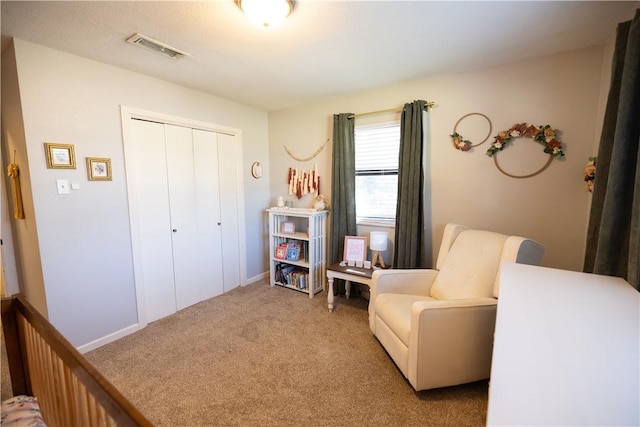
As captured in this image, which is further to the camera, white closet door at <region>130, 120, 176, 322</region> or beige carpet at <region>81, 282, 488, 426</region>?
white closet door at <region>130, 120, 176, 322</region>

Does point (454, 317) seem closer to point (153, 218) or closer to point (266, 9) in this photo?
point (266, 9)

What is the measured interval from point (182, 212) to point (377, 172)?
216 centimetres

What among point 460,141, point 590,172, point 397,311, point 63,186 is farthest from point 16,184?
point 590,172

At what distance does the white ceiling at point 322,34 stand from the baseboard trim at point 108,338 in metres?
2.27

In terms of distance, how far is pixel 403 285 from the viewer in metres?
2.24

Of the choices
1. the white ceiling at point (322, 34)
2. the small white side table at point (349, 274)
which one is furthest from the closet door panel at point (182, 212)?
the small white side table at point (349, 274)

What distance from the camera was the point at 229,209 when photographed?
10.8 feet

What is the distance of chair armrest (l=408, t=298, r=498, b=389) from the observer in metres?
1.58

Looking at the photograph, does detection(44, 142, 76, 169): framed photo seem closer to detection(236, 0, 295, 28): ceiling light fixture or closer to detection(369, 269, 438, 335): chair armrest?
detection(236, 0, 295, 28): ceiling light fixture

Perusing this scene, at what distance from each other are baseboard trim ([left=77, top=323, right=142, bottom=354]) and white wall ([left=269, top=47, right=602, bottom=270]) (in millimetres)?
2966

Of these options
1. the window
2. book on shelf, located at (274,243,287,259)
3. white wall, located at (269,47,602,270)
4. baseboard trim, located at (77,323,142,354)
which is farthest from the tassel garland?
baseboard trim, located at (77,323,142,354)

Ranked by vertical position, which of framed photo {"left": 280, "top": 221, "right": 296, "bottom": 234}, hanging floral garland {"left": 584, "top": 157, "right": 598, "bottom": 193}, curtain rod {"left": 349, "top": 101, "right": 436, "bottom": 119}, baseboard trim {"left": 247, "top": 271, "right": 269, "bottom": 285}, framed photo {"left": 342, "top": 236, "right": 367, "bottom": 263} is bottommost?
baseboard trim {"left": 247, "top": 271, "right": 269, "bottom": 285}

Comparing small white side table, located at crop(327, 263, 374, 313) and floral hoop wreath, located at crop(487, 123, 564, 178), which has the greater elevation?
floral hoop wreath, located at crop(487, 123, 564, 178)

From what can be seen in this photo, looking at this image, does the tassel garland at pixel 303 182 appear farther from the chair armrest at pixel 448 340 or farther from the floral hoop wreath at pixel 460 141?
the chair armrest at pixel 448 340
